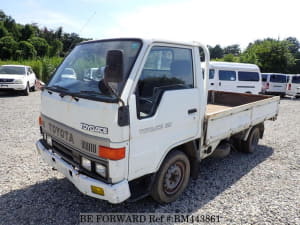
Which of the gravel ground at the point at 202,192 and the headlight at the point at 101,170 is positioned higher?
the headlight at the point at 101,170

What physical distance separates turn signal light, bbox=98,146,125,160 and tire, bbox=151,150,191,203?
801mm

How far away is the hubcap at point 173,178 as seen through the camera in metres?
3.08

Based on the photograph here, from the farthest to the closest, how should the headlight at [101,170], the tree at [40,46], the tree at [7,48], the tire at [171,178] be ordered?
the tree at [40,46] < the tree at [7,48] < the tire at [171,178] < the headlight at [101,170]

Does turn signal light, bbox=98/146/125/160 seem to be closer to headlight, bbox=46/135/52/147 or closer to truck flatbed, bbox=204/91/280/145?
headlight, bbox=46/135/52/147

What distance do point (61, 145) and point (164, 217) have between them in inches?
63.2

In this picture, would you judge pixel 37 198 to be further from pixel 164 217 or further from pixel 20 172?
pixel 164 217

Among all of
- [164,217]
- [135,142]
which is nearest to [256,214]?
[164,217]

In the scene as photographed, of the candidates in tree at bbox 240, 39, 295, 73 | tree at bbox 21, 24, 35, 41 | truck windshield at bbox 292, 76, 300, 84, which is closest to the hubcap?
truck windshield at bbox 292, 76, 300, 84

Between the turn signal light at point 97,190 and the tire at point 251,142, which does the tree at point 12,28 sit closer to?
the tire at point 251,142

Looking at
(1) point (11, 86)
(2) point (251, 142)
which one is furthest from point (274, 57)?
(1) point (11, 86)

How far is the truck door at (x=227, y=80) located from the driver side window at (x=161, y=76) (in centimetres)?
823

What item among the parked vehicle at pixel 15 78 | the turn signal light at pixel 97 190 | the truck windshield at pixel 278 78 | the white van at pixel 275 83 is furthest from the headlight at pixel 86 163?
the truck windshield at pixel 278 78

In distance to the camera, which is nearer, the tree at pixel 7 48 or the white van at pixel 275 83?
the white van at pixel 275 83

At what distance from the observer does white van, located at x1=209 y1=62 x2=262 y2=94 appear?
10.8m
